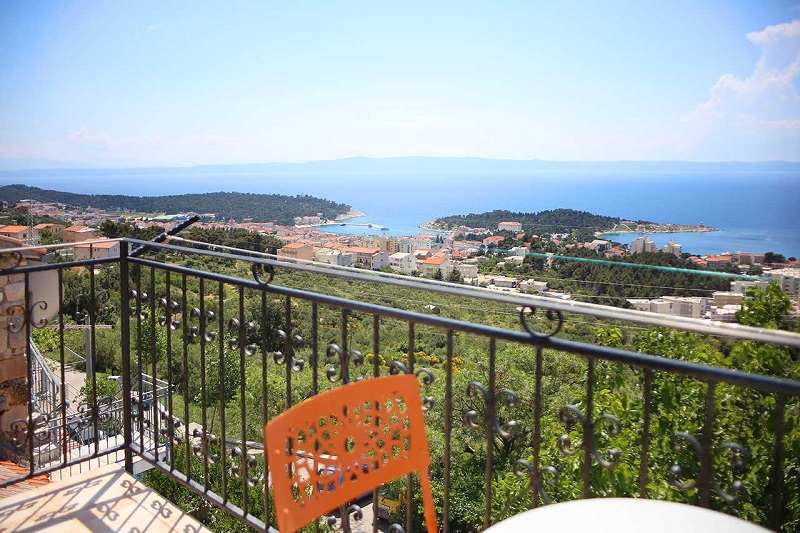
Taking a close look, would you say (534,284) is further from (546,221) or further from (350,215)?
(350,215)

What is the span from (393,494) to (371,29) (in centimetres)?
3907

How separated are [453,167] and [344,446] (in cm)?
6522

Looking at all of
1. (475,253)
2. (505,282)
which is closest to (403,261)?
(475,253)

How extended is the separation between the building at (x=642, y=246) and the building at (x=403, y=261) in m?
9.09

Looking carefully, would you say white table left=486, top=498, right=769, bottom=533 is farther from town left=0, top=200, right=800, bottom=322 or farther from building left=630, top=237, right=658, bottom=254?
building left=630, top=237, right=658, bottom=254

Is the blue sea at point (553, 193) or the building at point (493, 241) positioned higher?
the blue sea at point (553, 193)

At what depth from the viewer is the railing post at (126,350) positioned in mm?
2525

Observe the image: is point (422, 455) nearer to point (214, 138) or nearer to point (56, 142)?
point (56, 142)

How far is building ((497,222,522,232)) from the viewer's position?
2880 cm

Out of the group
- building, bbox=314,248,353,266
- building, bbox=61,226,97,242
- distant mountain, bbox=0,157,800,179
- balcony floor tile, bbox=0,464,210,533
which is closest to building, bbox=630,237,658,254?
building, bbox=314,248,353,266

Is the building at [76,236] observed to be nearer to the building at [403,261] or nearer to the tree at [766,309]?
the tree at [766,309]

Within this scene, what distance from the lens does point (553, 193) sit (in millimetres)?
55312

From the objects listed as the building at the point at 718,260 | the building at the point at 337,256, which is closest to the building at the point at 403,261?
the building at the point at 337,256

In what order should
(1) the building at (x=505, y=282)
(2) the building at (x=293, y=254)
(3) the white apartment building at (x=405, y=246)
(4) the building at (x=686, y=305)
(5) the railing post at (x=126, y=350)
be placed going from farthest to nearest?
(3) the white apartment building at (x=405, y=246) → (1) the building at (x=505, y=282) → (4) the building at (x=686, y=305) → (5) the railing post at (x=126, y=350) → (2) the building at (x=293, y=254)
